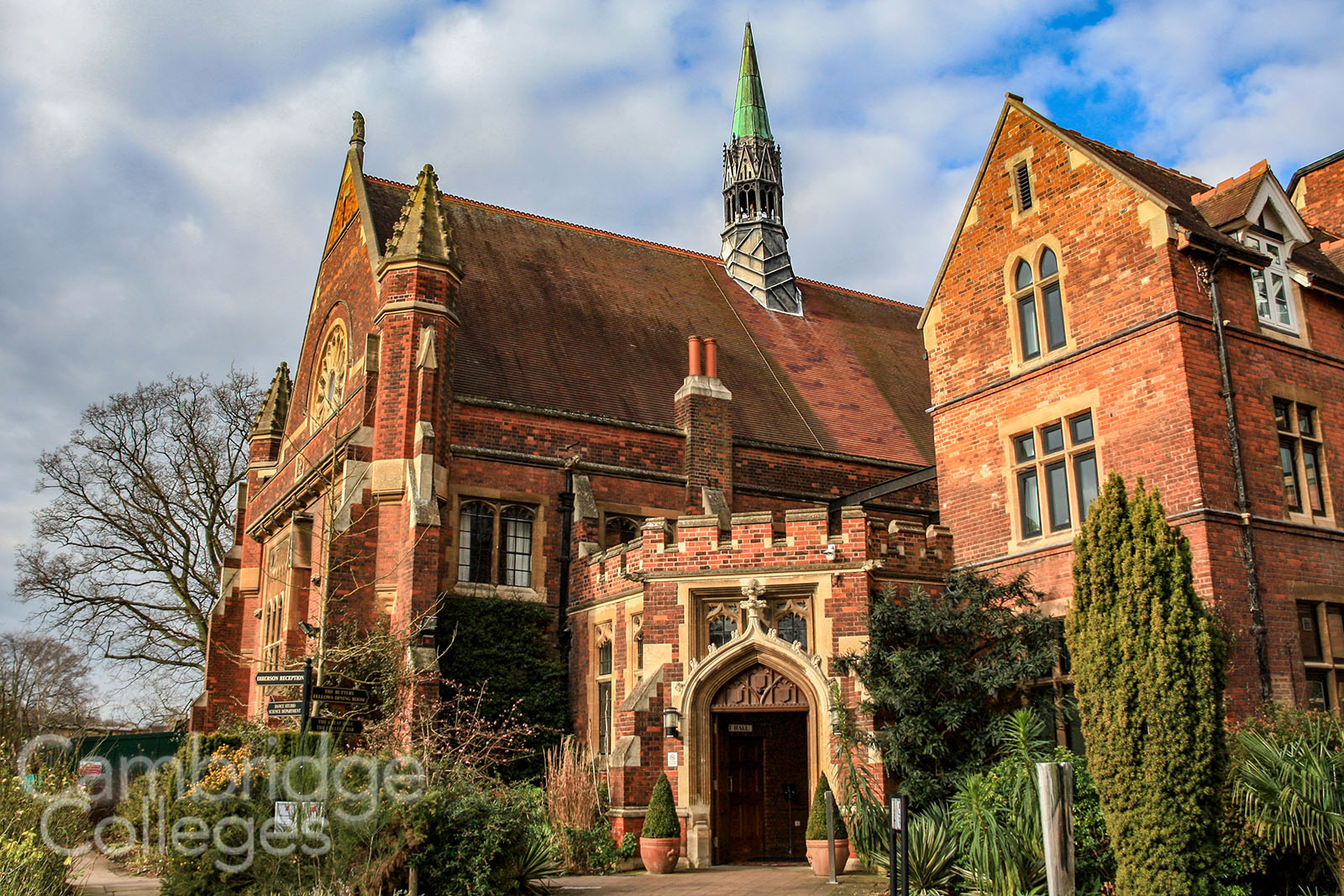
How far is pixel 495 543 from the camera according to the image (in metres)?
19.9

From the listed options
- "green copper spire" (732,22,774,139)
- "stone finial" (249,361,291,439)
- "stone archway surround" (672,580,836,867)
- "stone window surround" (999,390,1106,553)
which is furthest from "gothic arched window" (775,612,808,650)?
"green copper spire" (732,22,774,139)

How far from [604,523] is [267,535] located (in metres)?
9.21

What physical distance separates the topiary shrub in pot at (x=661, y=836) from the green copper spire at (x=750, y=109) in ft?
79.2

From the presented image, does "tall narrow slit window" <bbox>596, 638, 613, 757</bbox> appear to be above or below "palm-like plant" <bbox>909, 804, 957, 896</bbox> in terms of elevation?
above

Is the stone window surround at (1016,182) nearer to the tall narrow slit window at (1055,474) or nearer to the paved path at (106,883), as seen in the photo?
the tall narrow slit window at (1055,474)

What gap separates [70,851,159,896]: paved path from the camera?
12.1 m

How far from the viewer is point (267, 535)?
2538 centimetres

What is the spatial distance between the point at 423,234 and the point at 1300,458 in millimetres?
14691

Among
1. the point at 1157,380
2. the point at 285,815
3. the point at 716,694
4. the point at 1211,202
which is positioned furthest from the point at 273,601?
the point at 1211,202

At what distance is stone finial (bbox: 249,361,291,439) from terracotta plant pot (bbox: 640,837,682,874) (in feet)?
57.7

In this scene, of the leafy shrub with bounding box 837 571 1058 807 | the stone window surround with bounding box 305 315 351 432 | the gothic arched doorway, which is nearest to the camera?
the leafy shrub with bounding box 837 571 1058 807

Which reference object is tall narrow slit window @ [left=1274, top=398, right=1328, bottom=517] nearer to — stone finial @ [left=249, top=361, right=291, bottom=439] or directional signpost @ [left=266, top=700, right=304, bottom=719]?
directional signpost @ [left=266, top=700, right=304, bottom=719]

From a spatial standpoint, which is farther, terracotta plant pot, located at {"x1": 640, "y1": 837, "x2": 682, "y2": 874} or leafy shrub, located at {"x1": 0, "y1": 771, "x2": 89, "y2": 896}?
terracotta plant pot, located at {"x1": 640, "y1": 837, "x2": 682, "y2": 874}

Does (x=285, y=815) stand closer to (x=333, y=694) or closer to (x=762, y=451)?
(x=333, y=694)
